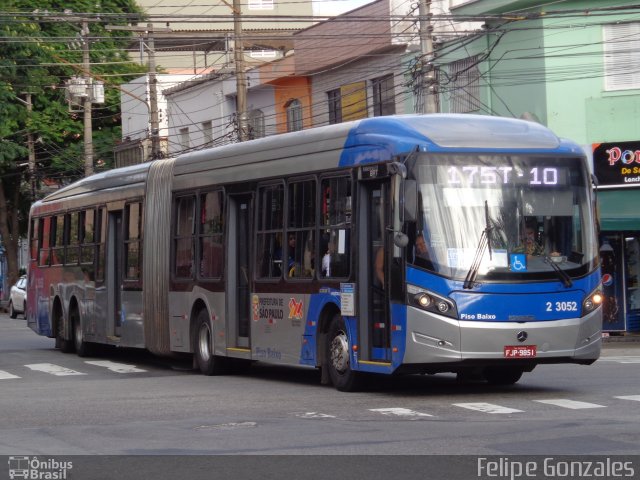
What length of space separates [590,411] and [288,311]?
5.14m

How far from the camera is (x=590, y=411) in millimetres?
13547

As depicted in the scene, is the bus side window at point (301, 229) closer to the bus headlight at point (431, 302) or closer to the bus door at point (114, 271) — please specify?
the bus headlight at point (431, 302)

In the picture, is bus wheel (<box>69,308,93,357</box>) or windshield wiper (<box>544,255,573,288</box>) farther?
bus wheel (<box>69,308,93,357</box>)

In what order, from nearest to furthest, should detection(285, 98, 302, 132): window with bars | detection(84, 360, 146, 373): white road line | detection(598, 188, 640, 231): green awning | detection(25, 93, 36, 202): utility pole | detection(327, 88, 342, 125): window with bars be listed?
detection(84, 360, 146, 373): white road line, detection(598, 188, 640, 231): green awning, detection(327, 88, 342, 125): window with bars, detection(285, 98, 302, 132): window with bars, detection(25, 93, 36, 202): utility pole

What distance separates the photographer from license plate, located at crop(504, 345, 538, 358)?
14789mm

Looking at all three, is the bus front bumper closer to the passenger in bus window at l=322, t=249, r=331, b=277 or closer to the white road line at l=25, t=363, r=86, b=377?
the passenger in bus window at l=322, t=249, r=331, b=277

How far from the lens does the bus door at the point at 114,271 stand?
2384 centimetres

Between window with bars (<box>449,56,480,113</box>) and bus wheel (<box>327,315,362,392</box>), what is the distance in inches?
580

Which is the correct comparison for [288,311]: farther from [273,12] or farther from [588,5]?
[273,12]

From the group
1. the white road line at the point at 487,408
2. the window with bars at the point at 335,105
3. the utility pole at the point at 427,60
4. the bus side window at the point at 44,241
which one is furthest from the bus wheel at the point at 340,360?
the window with bars at the point at 335,105

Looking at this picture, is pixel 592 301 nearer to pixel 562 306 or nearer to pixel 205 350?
pixel 562 306

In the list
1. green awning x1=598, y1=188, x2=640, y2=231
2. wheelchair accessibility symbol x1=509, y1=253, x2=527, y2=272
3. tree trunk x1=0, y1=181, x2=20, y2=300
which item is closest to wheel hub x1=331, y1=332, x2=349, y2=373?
wheelchair accessibility symbol x1=509, y1=253, x2=527, y2=272

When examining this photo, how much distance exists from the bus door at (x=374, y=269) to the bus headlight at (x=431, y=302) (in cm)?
54
